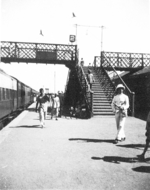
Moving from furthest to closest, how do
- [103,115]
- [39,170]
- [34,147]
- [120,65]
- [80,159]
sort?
[120,65] → [103,115] → [34,147] → [80,159] → [39,170]

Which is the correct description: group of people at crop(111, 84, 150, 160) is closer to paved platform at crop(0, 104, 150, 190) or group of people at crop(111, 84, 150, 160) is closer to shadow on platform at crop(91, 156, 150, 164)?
paved platform at crop(0, 104, 150, 190)

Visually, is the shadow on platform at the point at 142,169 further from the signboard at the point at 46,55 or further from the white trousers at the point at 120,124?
the signboard at the point at 46,55

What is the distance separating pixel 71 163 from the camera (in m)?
4.66

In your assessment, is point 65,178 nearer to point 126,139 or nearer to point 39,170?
point 39,170

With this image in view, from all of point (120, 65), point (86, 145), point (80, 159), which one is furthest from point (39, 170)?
point (120, 65)

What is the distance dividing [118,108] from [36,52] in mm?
14135

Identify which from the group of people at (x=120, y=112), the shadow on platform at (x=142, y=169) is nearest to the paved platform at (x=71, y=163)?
the shadow on platform at (x=142, y=169)

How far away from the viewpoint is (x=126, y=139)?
7.13 meters

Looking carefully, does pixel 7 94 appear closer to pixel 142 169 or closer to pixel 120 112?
pixel 120 112

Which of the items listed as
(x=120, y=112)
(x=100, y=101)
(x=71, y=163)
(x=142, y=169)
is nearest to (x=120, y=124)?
(x=120, y=112)

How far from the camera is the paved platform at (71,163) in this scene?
3.63 metres

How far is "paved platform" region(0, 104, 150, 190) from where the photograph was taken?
363 cm

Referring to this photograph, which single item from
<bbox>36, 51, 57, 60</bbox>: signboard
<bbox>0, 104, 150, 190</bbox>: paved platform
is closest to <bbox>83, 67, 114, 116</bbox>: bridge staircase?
<bbox>36, 51, 57, 60</bbox>: signboard

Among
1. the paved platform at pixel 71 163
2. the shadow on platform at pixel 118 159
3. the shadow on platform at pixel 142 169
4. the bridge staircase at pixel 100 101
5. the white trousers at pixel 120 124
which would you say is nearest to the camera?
the paved platform at pixel 71 163
